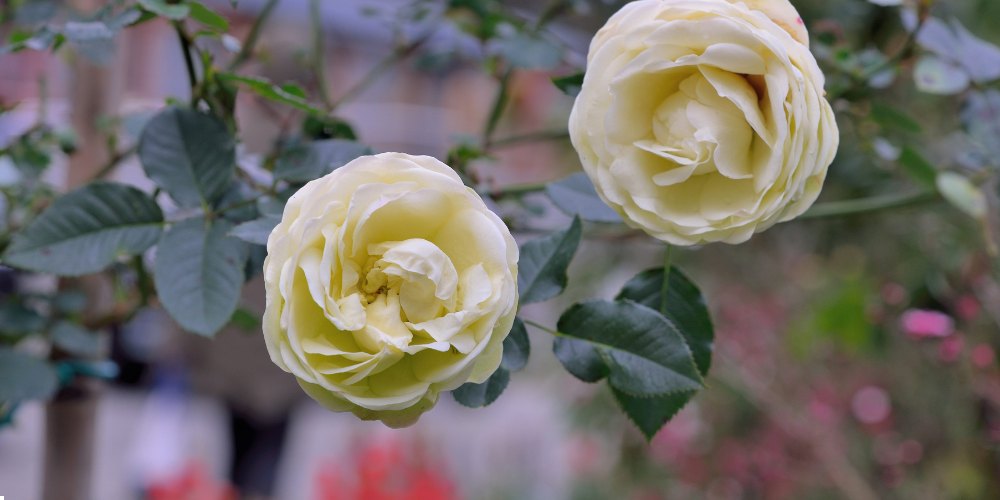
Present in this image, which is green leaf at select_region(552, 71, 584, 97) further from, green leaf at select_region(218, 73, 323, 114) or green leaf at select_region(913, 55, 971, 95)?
green leaf at select_region(913, 55, 971, 95)

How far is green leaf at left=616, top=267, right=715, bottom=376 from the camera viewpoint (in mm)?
353

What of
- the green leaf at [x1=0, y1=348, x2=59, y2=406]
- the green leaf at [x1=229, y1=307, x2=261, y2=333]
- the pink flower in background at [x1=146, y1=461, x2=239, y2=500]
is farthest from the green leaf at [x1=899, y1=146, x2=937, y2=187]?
the pink flower in background at [x1=146, y1=461, x2=239, y2=500]

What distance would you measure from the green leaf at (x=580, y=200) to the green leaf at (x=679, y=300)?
0.03 metres

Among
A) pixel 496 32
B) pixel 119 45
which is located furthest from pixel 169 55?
pixel 496 32

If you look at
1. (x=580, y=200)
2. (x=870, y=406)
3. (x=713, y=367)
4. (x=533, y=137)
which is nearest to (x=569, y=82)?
(x=580, y=200)

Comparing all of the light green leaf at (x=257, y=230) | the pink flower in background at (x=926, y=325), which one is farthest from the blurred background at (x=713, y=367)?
the light green leaf at (x=257, y=230)

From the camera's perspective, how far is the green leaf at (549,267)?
33 cm

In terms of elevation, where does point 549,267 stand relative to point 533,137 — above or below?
above

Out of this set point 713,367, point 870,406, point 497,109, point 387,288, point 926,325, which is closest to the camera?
point 387,288

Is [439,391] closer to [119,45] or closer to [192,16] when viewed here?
[192,16]

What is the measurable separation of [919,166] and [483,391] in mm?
373

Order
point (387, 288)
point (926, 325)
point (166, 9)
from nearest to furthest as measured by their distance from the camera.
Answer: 1. point (387, 288)
2. point (166, 9)
3. point (926, 325)

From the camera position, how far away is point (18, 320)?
0.54 meters

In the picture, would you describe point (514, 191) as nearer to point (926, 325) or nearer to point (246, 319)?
point (246, 319)
